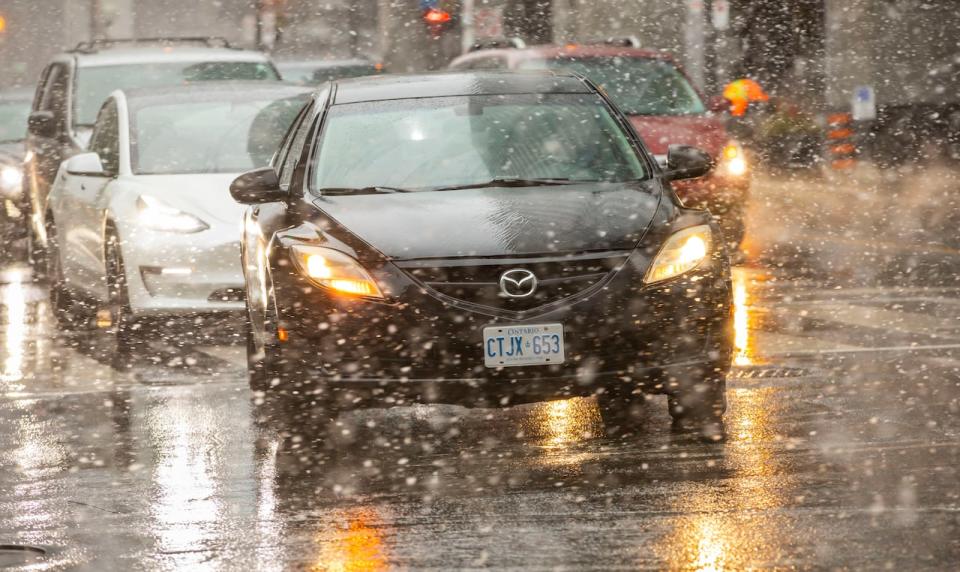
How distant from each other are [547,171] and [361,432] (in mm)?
1415

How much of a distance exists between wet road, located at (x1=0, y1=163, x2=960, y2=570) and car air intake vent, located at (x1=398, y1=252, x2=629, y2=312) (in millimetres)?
629

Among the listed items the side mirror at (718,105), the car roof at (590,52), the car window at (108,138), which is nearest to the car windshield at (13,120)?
the car roof at (590,52)

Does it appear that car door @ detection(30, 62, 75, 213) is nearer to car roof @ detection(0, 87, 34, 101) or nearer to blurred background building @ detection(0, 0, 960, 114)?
car roof @ detection(0, 87, 34, 101)

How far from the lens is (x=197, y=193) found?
11.1 meters

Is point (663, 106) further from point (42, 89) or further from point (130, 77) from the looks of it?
point (42, 89)

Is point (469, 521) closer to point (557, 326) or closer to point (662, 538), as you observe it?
point (662, 538)

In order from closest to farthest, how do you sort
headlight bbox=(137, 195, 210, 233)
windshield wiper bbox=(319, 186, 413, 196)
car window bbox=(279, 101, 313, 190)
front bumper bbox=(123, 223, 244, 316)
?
1. windshield wiper bbox=(319, 186, 413, 196)
2. car window bbox=(279, 101, 313, 190)
3. front bumper bbox=(123, 223, 244, 316)
4. headlight bbox=(137, 195, 210, 233)

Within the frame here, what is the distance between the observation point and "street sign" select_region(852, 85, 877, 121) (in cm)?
2114

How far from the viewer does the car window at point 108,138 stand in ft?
38.3

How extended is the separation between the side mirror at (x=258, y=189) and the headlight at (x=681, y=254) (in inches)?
70.8

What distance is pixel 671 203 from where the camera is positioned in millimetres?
7727

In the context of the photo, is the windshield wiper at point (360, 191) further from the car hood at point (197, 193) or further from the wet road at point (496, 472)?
the car hood at point (197, 193)

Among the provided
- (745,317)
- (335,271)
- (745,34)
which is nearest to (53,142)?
(745,317)

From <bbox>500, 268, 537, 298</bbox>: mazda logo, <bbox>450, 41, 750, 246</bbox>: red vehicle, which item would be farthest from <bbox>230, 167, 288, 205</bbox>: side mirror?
<bbox>450, 41, 750, 246</bbox>: red vehicle
